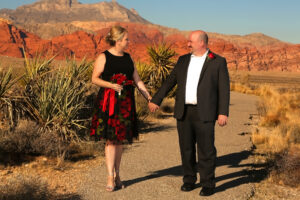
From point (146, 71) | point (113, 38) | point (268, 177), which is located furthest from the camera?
point (146, 71)

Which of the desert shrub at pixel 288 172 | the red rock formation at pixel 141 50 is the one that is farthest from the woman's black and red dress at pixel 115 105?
the red rock formation at pixel 141 50

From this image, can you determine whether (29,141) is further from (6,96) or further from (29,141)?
(6,96)

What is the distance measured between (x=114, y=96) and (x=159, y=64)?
1067 centimetres

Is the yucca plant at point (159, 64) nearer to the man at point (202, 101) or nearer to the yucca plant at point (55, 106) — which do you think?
the yucca plant at point (55, 106)

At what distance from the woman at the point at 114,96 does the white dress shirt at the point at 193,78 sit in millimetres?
710

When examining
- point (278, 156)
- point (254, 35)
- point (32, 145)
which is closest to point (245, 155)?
point (278, 156)

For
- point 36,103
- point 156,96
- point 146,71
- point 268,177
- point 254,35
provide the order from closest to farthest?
point 156,96, point 268,177, point 36,103, point 146,71, point 254,35

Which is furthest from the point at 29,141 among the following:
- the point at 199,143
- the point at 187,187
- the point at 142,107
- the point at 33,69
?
the point at 142,107

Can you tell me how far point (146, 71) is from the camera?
1448cm

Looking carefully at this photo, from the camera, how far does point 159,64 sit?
15.4 metres

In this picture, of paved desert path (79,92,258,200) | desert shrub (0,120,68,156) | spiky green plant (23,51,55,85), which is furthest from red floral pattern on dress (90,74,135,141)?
spiky green plant (23,51,55,85)

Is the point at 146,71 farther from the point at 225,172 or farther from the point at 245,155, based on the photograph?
the point at 225,172

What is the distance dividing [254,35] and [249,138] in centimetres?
19002

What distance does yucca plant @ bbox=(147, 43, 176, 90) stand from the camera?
1512cm
